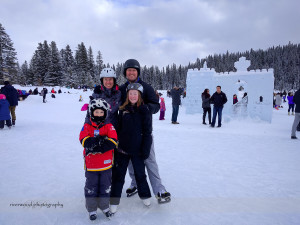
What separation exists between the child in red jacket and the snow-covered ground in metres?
0.24

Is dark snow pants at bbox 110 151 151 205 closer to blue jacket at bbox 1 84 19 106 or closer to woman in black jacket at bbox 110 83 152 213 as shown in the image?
woman in black jacket at bbox 110 83 152 213

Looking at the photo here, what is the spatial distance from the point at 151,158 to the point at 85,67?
2053 inches

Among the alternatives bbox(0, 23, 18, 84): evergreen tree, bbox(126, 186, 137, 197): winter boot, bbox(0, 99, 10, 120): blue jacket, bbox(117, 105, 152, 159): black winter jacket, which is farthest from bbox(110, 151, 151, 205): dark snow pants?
bbox(0, 23, 18, 84): evergreen tree

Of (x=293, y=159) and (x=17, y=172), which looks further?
(x=293, y=159)

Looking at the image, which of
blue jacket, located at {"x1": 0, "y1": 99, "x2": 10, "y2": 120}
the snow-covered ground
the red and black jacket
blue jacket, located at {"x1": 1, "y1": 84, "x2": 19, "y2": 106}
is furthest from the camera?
blue jacket, located at {"x1": 1, "y1": 84, "x2": 19, "y2": 106}

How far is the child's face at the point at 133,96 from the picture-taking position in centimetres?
235

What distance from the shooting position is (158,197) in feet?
8.11

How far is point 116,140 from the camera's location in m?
2.19

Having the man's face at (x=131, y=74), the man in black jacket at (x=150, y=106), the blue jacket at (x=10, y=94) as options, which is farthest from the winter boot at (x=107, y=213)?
the blue jacket at (x=10, y=94)

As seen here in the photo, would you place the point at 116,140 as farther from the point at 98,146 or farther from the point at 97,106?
the point at 97,106

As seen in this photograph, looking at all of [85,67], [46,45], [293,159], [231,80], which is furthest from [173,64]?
[293,159]

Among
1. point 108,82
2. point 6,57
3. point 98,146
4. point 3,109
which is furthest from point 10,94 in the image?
point 6,57

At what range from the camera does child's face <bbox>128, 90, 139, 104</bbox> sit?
2.35 meters

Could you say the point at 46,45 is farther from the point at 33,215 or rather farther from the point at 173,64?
the point at 173,64
